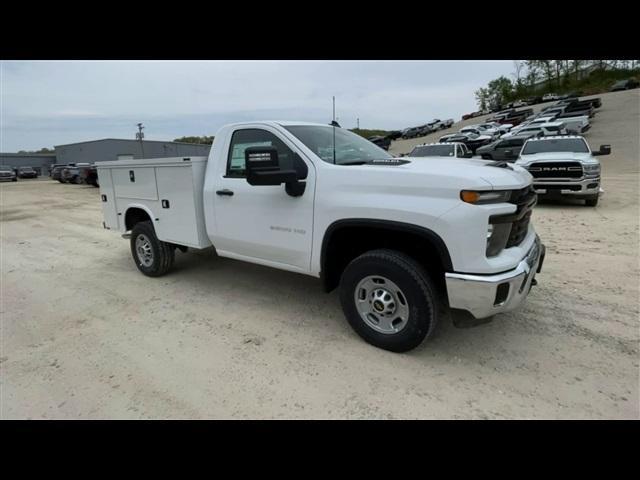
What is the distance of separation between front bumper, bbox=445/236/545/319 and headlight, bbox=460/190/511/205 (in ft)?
1.72

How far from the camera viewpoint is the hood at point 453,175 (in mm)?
2574

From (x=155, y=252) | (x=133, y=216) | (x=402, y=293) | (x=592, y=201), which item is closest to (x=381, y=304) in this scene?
(x=402, y=293)

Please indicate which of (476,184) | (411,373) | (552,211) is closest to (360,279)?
(411,373)

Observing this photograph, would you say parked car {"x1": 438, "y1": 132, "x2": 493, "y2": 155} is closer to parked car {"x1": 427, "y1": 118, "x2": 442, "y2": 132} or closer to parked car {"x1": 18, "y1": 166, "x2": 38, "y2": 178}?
parked car {"x1": 427, "y1": 118, "x2": 442, "y2": 132}

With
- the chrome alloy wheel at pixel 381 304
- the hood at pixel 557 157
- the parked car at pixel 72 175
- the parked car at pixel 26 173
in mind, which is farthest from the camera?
the parked car at pixel 26 173

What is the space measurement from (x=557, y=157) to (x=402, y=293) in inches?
328

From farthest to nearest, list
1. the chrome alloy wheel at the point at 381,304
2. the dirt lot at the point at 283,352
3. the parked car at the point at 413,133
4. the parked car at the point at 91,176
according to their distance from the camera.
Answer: the parked car at the point at 413,133
the parked car at the point at 91,176
the chrome alloy wheel at the point at 381,304
the dirt lot at the point at 283,352

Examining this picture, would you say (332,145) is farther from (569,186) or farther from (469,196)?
(569,186)

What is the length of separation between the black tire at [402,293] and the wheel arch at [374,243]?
0.64ft

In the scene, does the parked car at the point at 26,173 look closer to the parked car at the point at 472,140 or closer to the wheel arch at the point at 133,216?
the parked car at the point at 472,140

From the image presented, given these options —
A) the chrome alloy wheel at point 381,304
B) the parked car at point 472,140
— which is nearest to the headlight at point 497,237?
the chrome alloy wheel at point 381,304

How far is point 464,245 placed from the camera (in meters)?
2.60

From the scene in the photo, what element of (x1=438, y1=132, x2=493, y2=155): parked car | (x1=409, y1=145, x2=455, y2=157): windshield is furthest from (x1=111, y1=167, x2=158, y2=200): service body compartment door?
(x1=438, y1=132, x2=493, y2=155): parked car

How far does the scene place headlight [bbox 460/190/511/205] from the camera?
255 centimetres
